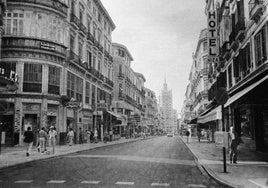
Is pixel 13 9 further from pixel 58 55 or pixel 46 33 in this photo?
pixel 58 55

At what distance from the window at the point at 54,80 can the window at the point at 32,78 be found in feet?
3.32

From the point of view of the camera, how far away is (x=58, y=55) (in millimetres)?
29859

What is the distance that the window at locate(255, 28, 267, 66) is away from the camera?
663 inches

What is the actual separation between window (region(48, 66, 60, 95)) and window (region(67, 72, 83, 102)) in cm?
252

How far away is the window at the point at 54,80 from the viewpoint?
96.3 feet

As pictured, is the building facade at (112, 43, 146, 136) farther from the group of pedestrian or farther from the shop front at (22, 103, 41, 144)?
the group of pedestrian

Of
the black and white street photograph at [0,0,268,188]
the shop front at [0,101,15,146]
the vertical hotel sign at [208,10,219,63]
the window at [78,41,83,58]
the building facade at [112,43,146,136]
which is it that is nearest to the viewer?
the black and white street photograph at [0,0,268,188]

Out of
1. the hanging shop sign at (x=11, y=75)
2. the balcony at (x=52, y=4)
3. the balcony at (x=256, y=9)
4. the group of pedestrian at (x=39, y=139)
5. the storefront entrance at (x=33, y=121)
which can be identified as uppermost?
the balcony at (x=52, y=4)

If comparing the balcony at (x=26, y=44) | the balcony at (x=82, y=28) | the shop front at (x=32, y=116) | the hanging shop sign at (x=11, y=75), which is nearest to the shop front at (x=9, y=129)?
the shop front at (x=32, y=116)

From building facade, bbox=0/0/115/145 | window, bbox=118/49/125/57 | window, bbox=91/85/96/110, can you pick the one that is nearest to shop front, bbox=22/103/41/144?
building facade, bbox=0/0/115/145

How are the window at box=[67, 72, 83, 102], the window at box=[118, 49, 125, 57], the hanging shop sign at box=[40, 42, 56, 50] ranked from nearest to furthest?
the hanging shop sign at box=[40, 42, 56, 50] < the window at box=[67, 72, 83, 102] < the window at box=[118, 49, 125, 57]

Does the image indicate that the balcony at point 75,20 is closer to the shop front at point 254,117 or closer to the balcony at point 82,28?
the balcony at point 82,28

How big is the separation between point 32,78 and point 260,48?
19775mm

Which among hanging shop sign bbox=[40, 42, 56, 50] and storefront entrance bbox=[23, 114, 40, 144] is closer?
storefront entrance bbox=[23, 114, 40, 144]
